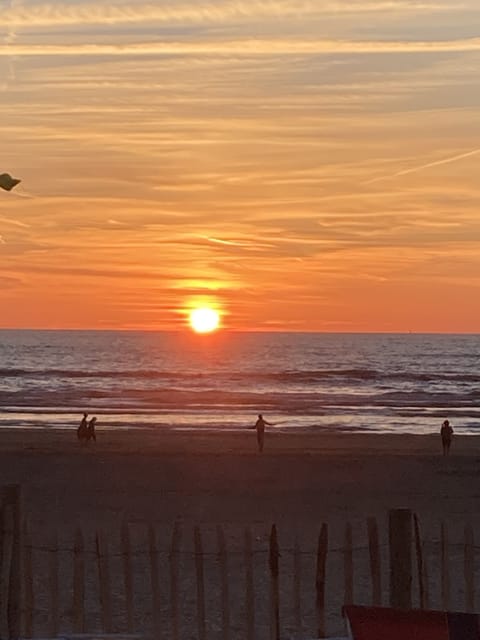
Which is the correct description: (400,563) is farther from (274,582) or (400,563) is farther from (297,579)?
(274,582)

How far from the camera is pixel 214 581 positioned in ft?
48.2

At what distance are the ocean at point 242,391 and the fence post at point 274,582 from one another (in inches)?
1464

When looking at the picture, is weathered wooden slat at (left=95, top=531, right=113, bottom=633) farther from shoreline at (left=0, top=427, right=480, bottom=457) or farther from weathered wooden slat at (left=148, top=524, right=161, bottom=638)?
shoreline at (left=0, top=427, right=480, bottom=457)

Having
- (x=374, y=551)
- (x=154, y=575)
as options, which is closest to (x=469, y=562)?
(x=374, y=551)

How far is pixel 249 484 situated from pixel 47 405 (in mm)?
37136

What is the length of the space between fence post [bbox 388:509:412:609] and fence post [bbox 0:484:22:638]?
309cm

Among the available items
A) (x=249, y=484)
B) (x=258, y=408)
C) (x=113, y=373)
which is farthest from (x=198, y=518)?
(x=113, y=373)

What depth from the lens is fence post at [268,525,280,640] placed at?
9.49 meters

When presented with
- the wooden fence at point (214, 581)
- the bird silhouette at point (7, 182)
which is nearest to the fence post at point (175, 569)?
the wooden fence at point (214, 581)

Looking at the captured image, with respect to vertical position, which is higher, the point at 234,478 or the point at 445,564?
the point at 234,478

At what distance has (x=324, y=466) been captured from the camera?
2962 cm

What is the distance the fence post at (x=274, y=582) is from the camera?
31.1ft

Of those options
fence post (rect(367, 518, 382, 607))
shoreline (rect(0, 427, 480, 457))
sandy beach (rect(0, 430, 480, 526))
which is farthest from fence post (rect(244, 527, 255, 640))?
shoreline (rect(0, 427, 480, 457))

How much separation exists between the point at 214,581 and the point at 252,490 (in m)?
9.84
